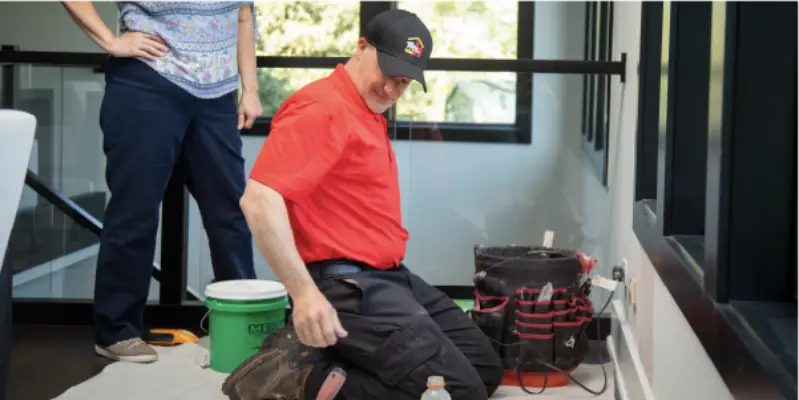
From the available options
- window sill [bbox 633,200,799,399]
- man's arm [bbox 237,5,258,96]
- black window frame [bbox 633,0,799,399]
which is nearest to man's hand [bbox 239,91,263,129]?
man's arm [bbox 237,5,258,96]

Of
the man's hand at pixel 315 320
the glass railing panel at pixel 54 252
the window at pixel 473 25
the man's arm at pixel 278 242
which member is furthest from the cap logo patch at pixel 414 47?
the window at pixel 473 25

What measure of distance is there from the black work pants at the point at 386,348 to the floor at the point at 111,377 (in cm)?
31

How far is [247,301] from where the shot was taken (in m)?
2.97

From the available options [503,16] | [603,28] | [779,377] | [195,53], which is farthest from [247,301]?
[503,16]

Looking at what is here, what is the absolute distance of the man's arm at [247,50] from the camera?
131 inches

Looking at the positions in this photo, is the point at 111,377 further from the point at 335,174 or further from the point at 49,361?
the point at 335,174

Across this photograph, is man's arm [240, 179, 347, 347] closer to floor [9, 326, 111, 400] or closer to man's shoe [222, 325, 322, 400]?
man's shoe [222, 325, 322, 400]

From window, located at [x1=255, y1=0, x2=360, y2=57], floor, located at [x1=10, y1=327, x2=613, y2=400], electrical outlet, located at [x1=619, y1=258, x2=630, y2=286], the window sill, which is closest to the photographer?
the window sill

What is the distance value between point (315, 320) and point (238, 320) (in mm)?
997

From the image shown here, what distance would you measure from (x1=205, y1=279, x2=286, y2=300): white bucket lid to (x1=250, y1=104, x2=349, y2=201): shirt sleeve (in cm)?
77

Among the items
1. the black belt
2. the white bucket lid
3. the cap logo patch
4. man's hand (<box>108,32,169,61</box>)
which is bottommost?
the white bucket lid

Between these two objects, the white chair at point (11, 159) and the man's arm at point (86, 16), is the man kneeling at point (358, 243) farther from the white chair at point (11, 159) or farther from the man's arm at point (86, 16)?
the white chair at point (11, 159)

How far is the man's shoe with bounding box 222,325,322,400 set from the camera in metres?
2.58

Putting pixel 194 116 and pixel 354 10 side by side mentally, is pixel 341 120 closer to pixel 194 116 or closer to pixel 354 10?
pixel 194 116
